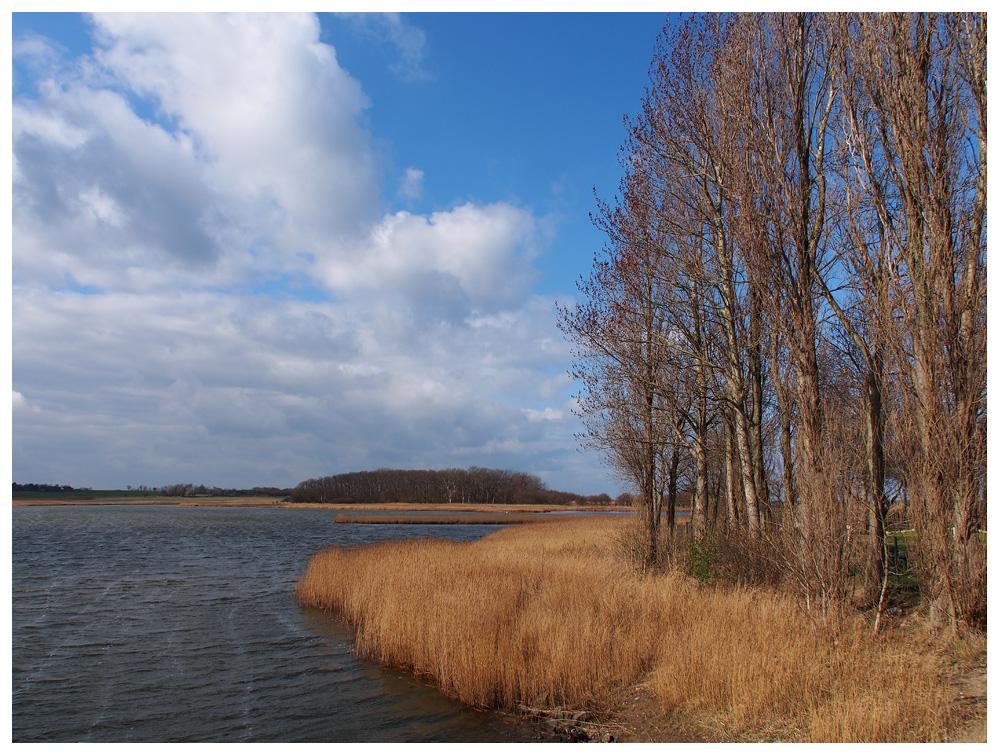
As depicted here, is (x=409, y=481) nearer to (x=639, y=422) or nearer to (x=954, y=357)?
(x=639, y=422)

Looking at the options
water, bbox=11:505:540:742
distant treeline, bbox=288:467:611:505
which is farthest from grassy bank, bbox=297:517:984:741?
distant treeline, bbox=288:467:611:505

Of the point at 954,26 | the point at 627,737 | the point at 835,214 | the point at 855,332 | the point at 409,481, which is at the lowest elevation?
the point at 409,481

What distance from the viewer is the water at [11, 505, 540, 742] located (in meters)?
7.73

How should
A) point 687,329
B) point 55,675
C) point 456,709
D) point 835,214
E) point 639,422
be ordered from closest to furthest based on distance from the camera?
point 456,709
point 55,675
point 835,214
point 687,329
point 639,422

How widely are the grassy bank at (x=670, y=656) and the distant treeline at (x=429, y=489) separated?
114 metres

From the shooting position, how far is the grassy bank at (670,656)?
6.00 metres

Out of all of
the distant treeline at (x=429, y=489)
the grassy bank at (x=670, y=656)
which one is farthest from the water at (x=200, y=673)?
the distant treeline at (x=429, y=489)

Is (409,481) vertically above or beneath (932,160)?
beneath

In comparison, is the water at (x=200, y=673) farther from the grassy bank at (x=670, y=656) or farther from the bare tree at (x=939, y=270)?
the bare tree at (x=939, y=270)

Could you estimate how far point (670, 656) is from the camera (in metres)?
7.78


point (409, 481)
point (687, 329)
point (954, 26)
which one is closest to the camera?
point (954, 26)

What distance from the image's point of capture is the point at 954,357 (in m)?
7.96
